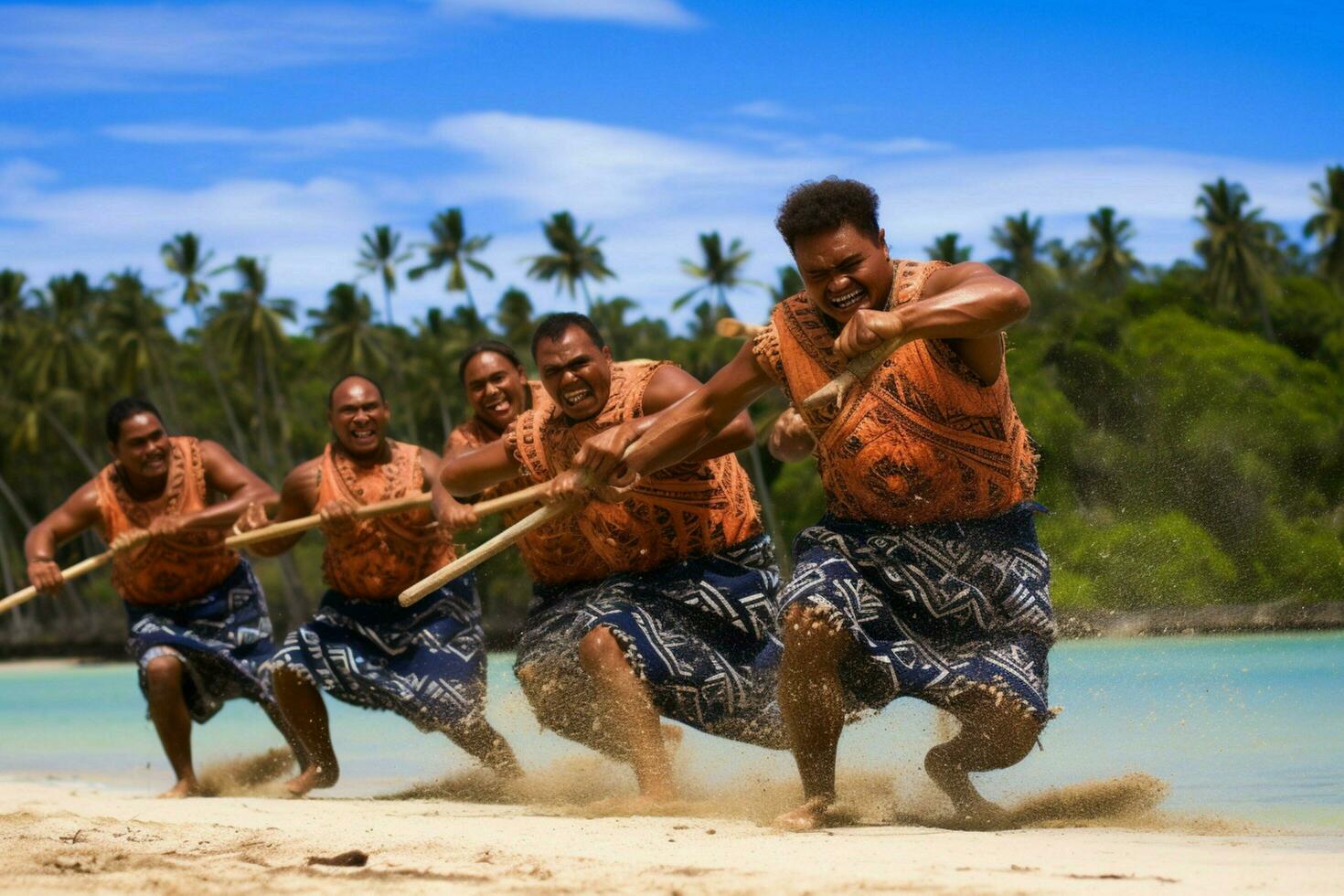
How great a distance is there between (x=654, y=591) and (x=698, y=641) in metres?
0.24

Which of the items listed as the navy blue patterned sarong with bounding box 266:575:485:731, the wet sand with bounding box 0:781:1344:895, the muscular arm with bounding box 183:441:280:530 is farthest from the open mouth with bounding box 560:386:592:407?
the muscular arm with bounding box 183:441:280:530

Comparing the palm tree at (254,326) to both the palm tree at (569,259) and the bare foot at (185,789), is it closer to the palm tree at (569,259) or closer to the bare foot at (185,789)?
the palm tree at (569,259)

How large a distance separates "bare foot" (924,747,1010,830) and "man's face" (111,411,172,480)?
444cm

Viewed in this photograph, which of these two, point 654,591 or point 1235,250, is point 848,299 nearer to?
point 654,591

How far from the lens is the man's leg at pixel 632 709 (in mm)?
5793

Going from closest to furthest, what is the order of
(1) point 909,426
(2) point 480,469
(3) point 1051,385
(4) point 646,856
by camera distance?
(4) point 646,856, (1) point 909,426, (2) point 480,469, (3) point 1051,385

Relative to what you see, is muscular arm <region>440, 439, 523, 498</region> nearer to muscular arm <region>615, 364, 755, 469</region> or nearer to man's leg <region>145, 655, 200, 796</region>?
muscular arm <region>615, 364, 755, 469</region>

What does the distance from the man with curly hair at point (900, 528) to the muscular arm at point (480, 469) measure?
1501mm

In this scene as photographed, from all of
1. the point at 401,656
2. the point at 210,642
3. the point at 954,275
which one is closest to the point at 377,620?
the point at 401,656

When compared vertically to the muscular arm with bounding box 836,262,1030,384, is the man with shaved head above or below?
below

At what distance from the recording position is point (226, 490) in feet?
27.6

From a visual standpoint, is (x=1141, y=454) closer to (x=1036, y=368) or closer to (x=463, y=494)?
(x=463, y=494)

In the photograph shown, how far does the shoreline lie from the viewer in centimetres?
592

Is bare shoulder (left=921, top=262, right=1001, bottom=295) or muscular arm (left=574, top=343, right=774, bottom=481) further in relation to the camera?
muscular arm (left=574, top=343, right=774, bottom=481)
